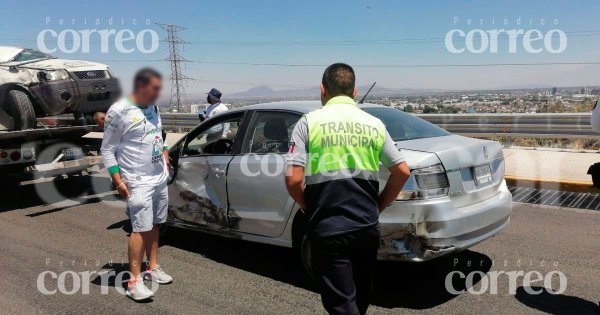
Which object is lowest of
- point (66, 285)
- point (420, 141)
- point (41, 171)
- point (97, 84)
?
point (66, 285)

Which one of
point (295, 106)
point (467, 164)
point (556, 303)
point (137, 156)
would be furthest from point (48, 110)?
point (556, 303)

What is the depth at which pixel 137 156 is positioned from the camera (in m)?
4.02

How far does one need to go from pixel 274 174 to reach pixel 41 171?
4.77 m

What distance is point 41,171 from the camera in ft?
24.2

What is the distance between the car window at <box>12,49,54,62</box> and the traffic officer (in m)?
7.90

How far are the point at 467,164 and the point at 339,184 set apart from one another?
1887 mm

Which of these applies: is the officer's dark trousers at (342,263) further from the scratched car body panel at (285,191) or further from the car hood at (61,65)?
the car hood at (61,65)

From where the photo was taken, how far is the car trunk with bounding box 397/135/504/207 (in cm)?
377

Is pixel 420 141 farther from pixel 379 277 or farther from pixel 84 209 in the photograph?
pixel 84 209

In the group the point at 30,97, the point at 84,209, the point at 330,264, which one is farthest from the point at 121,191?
the point at 30,97

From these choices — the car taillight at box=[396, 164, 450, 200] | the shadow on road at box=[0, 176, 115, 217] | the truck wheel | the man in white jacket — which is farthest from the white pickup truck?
the car taillight at box=[396, 164, 450, 200]

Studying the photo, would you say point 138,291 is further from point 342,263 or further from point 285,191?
point 342,263

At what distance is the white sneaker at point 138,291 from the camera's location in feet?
13.1

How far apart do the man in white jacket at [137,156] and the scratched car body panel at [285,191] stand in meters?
0.79
